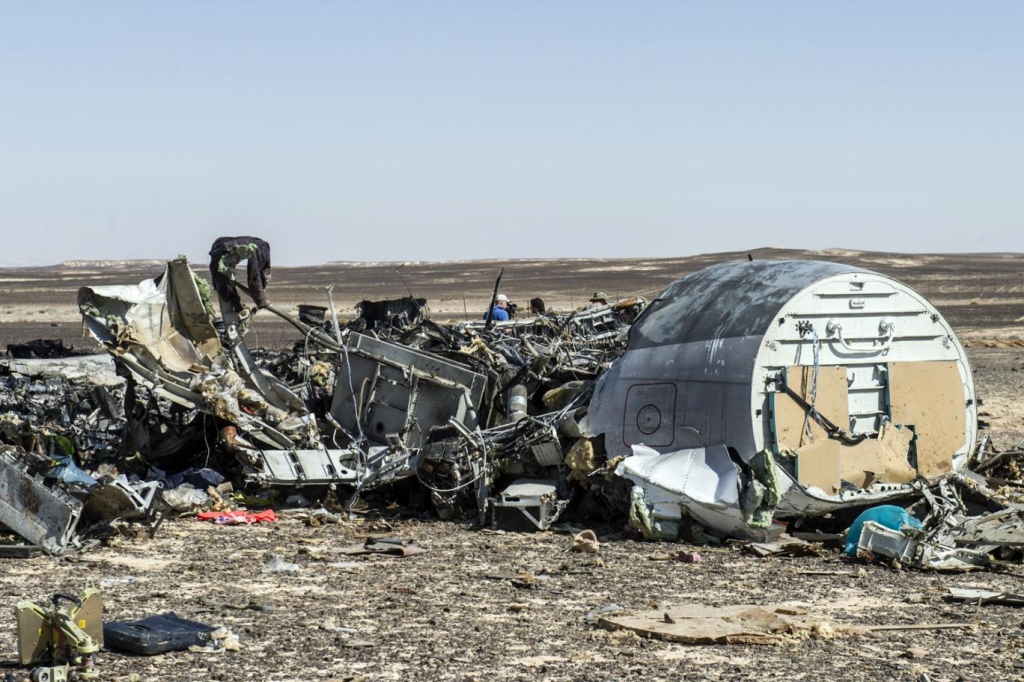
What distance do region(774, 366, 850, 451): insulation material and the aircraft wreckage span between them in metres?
0.02

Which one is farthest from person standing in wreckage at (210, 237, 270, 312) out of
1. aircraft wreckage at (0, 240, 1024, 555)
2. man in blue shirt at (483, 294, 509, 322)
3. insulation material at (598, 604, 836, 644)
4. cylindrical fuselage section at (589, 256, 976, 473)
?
insulation material at (598, 604, 836, 644)

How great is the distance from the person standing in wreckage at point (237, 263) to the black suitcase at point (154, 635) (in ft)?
25.5

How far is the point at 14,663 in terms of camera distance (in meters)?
8.77

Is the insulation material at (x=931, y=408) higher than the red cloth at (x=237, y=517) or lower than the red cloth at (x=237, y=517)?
higher

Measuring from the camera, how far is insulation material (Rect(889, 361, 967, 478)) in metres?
13.8

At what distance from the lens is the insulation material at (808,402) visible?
42.8ft

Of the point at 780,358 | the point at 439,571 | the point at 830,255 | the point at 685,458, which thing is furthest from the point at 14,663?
the point at 830,255

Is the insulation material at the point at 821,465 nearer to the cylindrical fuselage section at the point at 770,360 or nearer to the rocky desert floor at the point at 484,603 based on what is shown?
the cylindrical fuselage section at the point at 770,360

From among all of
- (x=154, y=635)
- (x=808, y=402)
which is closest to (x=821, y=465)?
(x=808, y=402)

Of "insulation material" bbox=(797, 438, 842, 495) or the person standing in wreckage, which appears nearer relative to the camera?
"insulation material" bbox=(797, 438, 842, 495)

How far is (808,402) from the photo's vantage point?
13180 mm

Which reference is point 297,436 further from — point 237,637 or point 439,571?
point 237,637

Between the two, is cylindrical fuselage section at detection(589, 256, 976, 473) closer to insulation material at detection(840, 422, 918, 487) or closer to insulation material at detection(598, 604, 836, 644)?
insulation material at detection(840, 422, 918, 487)

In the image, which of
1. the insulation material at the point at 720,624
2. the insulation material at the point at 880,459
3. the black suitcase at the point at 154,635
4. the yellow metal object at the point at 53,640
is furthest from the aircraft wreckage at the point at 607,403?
the yellow metal object at the point at 53,640
